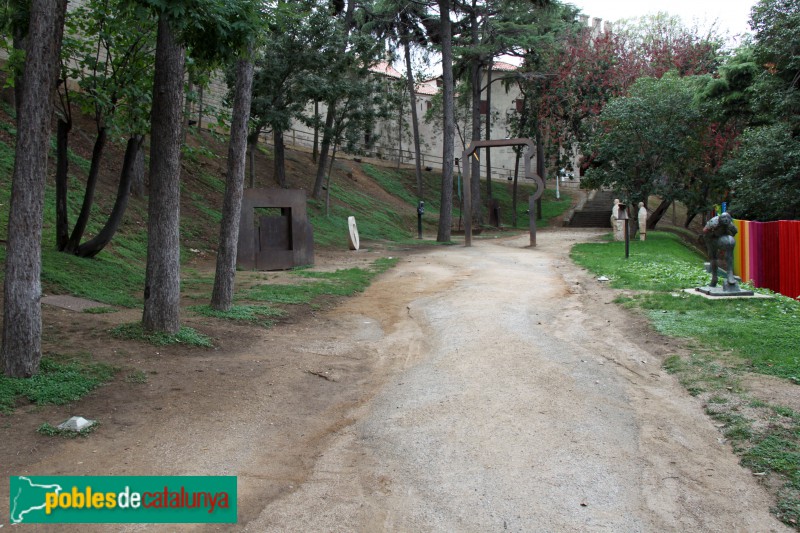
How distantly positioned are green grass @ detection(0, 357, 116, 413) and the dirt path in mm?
476

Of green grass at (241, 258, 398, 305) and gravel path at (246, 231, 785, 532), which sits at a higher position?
green grass at (241, 258, 398, 305)

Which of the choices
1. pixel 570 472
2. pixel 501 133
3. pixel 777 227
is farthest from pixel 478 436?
pixel 501 133

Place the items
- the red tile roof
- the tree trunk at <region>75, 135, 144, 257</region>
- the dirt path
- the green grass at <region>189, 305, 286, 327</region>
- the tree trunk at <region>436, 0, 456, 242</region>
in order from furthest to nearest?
the red tile roof, the tree trunk at <region>436, 0, 456, 242</region>, the tree trunk at <region>75, 135, 144, 257</region>, the green grass at <region>189, 305, 286, 327</region>, the dirt path

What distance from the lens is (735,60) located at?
23.5m

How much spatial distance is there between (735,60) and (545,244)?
9099mm

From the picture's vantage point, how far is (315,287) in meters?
14.1

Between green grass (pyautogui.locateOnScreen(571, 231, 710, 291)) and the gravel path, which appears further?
green grass (pyautogui.locateOnScreen(571, 231, 710, 291))

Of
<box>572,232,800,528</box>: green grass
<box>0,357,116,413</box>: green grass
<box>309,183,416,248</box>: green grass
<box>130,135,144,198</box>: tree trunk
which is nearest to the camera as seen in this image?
<box>572,232,800,528</box>: green grass

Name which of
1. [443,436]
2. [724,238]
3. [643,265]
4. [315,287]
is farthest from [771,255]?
[443,436]

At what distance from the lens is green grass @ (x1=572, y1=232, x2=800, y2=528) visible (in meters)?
5.08

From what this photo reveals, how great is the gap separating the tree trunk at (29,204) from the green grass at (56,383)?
0.56 ft

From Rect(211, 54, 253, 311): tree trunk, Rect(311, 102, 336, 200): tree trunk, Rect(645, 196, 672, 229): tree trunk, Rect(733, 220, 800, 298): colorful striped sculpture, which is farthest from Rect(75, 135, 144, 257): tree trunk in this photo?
Rect(645, 196, 672, 229): tree trunk

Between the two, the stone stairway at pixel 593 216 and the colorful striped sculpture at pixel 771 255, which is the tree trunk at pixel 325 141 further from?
the colorful striped sculpture at pixel 771 255

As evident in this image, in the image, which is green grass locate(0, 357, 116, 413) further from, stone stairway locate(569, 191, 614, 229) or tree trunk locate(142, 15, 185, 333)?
stone stairway locate(569, 191, 614, 229)
